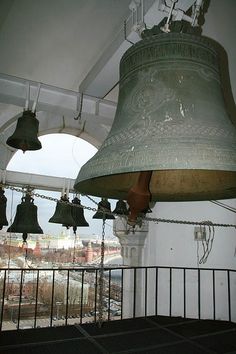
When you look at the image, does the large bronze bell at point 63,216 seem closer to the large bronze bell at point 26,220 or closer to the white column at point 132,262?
the large bronze bell at point 26,220

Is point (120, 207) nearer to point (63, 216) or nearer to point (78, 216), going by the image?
point (78, 216)

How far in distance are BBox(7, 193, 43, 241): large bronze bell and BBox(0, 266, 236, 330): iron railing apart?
45cm

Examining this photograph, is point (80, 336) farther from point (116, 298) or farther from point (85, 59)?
point (116, 298)

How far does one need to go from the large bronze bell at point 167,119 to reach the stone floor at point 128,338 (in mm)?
1669

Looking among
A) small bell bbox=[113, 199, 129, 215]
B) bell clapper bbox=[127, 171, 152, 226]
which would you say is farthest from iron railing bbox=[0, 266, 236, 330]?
bell clapper bbox=[127, 171, 152, 226]

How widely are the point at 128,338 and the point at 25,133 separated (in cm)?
219

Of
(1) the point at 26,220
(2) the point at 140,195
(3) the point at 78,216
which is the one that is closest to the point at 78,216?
(3) the point at 78,216

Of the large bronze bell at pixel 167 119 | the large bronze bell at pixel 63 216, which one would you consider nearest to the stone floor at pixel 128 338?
the large bronze bell at pixel 63 216

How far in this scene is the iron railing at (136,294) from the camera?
3805 mm

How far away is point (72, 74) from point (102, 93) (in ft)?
2.19

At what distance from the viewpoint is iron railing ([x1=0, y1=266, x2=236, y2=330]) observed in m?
3.80

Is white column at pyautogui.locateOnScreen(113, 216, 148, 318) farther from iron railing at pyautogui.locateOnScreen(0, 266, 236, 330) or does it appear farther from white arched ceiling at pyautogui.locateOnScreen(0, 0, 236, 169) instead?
white arched ceiling at pyautogui.locateOnScreen(0, 0, 236, 169)

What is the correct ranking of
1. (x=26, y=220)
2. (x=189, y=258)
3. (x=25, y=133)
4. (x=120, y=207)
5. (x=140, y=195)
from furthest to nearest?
(x=120, y=207)
(x=189, y=258)
(x=26, y=220)
(x=25, y=133)
(x=140, y=195)

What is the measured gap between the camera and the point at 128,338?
276 centimetres
